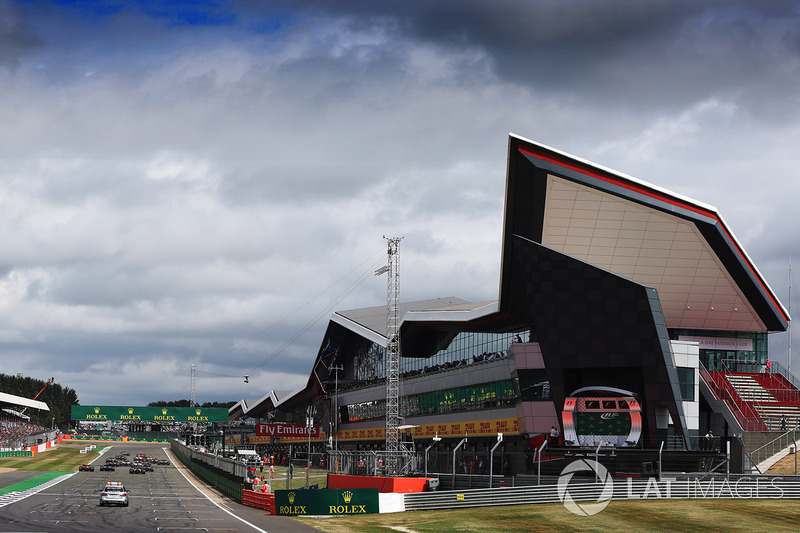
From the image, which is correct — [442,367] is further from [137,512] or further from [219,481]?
[137,512]

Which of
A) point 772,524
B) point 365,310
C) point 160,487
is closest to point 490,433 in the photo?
point 160,487

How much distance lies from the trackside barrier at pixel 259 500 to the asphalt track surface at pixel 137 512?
0.58m

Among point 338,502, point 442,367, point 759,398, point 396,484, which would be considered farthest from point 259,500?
point 759,398

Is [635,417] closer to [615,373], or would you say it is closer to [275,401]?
[615,373]

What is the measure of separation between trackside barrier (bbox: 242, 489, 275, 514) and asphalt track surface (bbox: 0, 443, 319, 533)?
0.58 meters

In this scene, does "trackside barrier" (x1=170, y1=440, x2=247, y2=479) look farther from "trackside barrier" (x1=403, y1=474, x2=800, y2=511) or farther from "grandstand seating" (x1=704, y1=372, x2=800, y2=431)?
"grandstand seating" (x1=704, y1=372, x2=800, y2=431)

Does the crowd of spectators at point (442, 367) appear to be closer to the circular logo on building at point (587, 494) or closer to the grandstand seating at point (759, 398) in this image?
the grandstand seating at point (759, 398)

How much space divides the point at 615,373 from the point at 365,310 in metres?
67.8

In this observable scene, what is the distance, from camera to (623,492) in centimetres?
4684

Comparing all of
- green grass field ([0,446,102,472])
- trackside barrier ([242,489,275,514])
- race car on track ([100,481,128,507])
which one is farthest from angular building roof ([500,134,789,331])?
green grass field ([0,446,102,472])

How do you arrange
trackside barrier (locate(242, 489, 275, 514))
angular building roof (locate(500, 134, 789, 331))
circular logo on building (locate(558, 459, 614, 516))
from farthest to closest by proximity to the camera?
angular building roof (locate(500, 134, 789, 331)) < trackside barrier (locate(242, 489, 275, 514)) < circular logo on building (locate(558, 459, 614, 516))

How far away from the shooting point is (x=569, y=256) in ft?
200

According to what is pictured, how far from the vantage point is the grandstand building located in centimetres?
5966

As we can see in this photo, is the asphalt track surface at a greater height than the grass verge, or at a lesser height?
lesser
